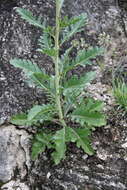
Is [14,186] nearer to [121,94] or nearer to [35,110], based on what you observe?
[35,110]

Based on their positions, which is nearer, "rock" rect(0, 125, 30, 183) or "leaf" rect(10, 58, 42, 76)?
"leaf" rect(10, 58, 42, 76)

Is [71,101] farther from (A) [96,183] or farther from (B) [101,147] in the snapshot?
(A) [96,183]

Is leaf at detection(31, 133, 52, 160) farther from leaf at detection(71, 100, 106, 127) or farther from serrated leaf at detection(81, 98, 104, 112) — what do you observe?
serrated leaf at detection(81, 98, 104, 112)

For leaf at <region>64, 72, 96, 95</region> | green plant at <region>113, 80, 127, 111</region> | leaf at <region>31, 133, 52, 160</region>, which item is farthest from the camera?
green plant at <region>113, 80, 127, 111</region>

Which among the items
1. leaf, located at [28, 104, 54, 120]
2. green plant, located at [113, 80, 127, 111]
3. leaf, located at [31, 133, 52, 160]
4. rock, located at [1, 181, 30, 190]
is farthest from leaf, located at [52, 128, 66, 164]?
green plant, located at [113, 80, 127, 111]

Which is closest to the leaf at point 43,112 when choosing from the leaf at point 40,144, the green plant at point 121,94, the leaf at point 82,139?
the leaf at point 40,144

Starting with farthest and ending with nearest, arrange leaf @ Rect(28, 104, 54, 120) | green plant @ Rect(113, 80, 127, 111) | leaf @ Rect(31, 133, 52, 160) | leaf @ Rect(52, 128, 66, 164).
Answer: green plant @ Rect(113, 80, 127, 111) < leaf @ Rect(31, 133, 52, 160) < leaf @ Rect(52, 128, 66, 164) < leaf @ Rect(28, 104, 54, 120)

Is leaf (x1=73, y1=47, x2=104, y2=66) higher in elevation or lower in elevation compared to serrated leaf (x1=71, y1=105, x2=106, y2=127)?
higher

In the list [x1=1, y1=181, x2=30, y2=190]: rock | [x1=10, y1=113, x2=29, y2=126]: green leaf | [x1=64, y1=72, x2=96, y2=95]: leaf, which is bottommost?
[x1=1, y1=181, x2=30, y2=190]: rock
